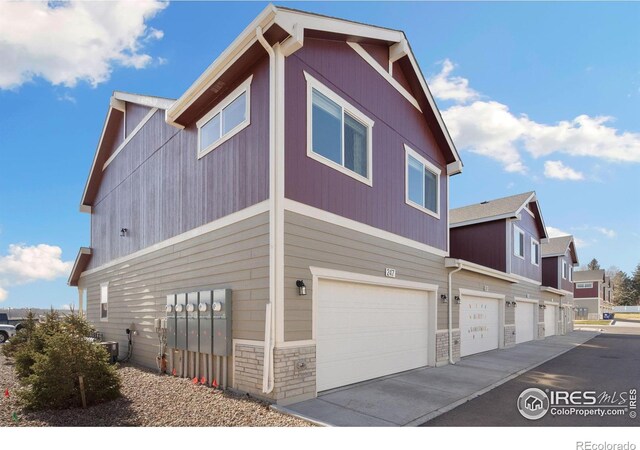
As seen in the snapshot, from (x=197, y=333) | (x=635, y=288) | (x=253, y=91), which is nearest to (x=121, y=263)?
(x=197, y=333)

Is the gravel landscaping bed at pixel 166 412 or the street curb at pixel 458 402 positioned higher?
the gravel landscaping bed at pixel 166 412

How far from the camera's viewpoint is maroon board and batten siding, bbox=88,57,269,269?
7359mm

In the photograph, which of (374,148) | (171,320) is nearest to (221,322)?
(171,320)

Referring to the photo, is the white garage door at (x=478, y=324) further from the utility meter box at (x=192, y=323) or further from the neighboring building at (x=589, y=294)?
the neighboring building at (x=589, y=294)

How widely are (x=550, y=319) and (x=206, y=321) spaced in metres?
24.3

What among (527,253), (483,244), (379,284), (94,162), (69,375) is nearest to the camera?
(69,375)

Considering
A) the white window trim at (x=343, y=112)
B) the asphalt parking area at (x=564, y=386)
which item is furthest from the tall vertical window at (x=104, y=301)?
the asphalt parking area at (x=564, y=386)

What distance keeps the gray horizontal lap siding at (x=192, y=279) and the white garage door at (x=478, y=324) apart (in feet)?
28.3

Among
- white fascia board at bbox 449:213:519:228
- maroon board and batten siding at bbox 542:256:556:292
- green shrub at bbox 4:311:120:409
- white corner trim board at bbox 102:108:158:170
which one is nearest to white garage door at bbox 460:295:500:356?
white fascia board at bbox 449:213:519:228

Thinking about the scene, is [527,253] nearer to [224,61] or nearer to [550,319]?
[550,319]

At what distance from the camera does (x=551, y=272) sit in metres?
26.9

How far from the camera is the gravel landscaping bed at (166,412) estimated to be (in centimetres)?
584

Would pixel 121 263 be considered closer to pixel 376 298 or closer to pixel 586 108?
pixel 376 298

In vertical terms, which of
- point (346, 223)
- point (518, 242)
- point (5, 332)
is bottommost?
point (5, 332)
